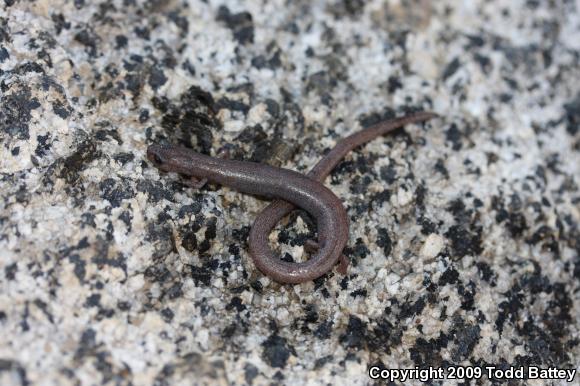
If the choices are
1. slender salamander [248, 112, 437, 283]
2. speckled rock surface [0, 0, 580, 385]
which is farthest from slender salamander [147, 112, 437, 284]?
speckled rock surface [0, 0, 580, 385]

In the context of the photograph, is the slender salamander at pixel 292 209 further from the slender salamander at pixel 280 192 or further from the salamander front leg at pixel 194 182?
the salamander front leg at pixel 194 182

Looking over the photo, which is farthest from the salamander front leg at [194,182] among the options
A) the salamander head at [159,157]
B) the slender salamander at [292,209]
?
the slender salamander at [292,209]

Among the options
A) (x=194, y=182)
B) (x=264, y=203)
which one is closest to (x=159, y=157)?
(x=194, y=182)

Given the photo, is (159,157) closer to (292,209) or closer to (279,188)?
(279,188)

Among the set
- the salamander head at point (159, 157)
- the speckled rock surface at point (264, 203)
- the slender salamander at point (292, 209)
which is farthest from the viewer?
the salamander head at point (159, 157)

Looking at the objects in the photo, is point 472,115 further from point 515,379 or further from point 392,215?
point 515,379

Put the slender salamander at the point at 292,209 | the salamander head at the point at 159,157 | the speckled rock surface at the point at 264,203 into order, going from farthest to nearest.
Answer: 1. the salamander head at the point at 159,157
2. the slender salamander at the point at 292,209
3. the speckled rock surface at the point at 264,203

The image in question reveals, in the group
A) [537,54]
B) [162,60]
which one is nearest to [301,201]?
[162,60]

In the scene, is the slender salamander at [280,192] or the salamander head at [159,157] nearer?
the slender salamander at [280,192]
